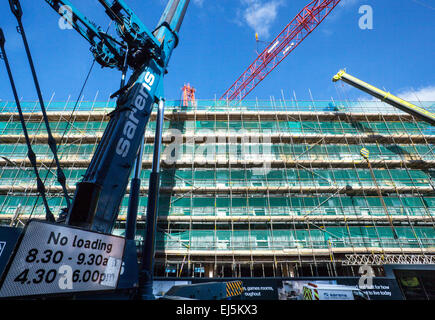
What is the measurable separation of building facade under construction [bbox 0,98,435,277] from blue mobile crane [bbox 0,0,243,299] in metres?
7.80

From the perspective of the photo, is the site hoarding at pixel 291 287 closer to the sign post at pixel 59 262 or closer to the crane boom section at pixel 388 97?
the sign post at pixel 59 262

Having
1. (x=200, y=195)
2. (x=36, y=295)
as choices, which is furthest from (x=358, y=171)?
(x=36, y=295)

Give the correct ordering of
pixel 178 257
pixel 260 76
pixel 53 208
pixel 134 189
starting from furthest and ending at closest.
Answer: pixel 260 76
pixel 53 208
pixel 178 257
pixel 134 189

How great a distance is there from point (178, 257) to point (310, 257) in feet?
27.7

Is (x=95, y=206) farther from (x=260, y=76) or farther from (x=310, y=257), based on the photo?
(x=260, y=76)

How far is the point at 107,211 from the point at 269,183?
488 inches

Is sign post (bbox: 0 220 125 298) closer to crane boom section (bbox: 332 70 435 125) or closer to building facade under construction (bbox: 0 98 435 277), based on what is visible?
building facade under construction (bbox: 0 98 435 277)

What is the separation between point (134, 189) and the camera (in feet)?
20.6

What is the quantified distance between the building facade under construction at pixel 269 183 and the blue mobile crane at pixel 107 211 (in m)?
7.80

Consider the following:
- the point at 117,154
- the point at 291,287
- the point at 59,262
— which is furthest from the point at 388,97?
the point at 59,262

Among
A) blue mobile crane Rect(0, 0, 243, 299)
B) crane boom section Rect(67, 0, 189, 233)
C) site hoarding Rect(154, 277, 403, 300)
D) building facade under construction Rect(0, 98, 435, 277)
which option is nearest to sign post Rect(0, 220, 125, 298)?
blue mobile crane Rect(0, 0, 243, 299)

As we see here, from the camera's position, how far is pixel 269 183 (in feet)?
49.5

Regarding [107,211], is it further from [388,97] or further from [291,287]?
[388,97]

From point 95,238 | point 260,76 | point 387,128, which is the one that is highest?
point 260,76
